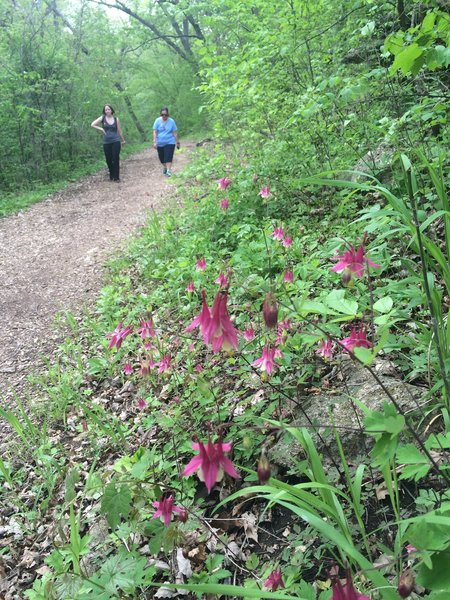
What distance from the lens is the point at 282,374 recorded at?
2.48 m

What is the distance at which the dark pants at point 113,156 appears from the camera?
35.1ft

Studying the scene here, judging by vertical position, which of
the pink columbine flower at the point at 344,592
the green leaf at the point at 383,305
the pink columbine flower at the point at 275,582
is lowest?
the pink columbine flower at the point at 275,582

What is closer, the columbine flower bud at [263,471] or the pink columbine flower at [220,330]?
the columbine flower bud at [263,471]

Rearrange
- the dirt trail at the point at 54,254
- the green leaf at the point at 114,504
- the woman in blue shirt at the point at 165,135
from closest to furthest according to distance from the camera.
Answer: the green leaf at the point at 114,504
the dirt trail at the point at 54,254
the woman in blue shirt at the point at 165,135

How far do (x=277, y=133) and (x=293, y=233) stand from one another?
7.53ft

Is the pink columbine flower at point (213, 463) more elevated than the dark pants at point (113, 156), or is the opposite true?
the dark pants at point (113, 156)

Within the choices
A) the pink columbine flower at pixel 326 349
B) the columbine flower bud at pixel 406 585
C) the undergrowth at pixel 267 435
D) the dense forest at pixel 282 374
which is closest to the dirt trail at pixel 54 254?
the dense forest at pixel 282 374

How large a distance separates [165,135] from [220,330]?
9.60 metres

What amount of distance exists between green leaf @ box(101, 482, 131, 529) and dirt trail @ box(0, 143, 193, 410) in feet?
Answer: 7.32

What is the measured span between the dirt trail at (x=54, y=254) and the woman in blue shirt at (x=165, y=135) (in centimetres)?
74

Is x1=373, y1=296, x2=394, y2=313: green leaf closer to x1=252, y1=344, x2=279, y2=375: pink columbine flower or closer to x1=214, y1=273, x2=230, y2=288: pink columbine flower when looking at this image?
x1=214, y1=273, x2=230, y2=288: pink columbine flower

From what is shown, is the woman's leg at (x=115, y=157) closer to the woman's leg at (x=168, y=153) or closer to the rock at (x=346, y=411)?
the woman's leg at (x=168, y=153)

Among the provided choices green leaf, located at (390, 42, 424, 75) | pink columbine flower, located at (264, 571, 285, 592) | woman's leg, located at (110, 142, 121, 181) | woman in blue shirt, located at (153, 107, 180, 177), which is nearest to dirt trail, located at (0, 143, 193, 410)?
woman's leg, located at (110, 142, 121, 181)

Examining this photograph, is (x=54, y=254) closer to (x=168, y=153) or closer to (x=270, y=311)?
(x=168, y=153)
